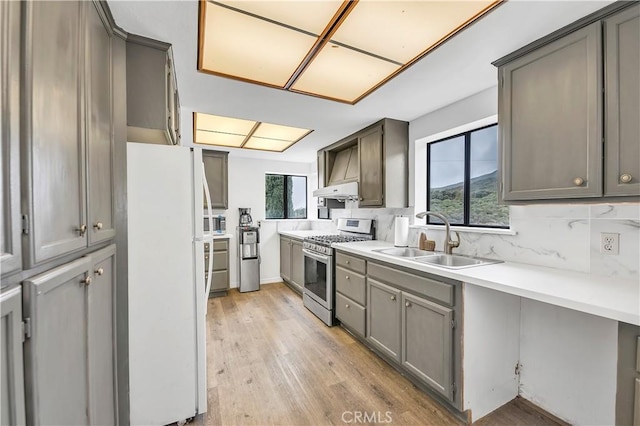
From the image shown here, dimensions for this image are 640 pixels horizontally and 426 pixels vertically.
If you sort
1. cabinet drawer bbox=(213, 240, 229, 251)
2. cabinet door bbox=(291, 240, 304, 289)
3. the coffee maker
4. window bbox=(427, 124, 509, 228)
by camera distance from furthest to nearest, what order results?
the coffee maker
cabinet drawer bbox=(213, 240, 229, 251)
cabinet door bbox=(291, 240, 304, 289)
window bbox=(427, 124, 509, 228)

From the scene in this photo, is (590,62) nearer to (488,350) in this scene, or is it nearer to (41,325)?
(488,350)

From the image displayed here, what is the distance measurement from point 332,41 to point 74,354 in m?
1.90

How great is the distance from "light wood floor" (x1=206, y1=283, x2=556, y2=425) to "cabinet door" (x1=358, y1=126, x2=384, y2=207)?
5.06 feet

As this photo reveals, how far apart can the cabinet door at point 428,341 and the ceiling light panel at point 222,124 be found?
8.28 ft

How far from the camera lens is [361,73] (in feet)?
6.52

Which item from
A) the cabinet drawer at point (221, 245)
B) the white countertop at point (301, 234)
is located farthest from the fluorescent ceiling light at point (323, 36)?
the cabinet drawer at point (221, 245)

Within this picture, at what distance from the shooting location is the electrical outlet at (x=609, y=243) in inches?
59.6

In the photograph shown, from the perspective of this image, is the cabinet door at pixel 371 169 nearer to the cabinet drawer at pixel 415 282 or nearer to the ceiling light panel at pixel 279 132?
the ceiling light panel at pixel 279 132

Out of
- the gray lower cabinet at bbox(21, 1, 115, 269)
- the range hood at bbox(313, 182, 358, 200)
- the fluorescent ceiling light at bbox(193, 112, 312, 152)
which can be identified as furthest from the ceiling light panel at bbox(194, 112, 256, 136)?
the gray lower cabinet at bbox(21, 1, 115, 269)

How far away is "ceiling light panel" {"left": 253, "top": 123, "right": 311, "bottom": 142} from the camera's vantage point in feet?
10.8

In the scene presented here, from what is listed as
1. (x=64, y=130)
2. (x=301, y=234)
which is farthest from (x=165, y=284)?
(x=301, y=234)

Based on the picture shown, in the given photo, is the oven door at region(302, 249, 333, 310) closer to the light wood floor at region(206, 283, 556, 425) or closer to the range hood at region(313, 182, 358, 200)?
the light wood floor at region(206, 283, 556, 425)

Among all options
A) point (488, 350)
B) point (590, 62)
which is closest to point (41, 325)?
point (488, 350)

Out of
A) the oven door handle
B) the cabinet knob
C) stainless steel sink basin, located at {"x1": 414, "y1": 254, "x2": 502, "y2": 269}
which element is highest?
the cabinet knob
